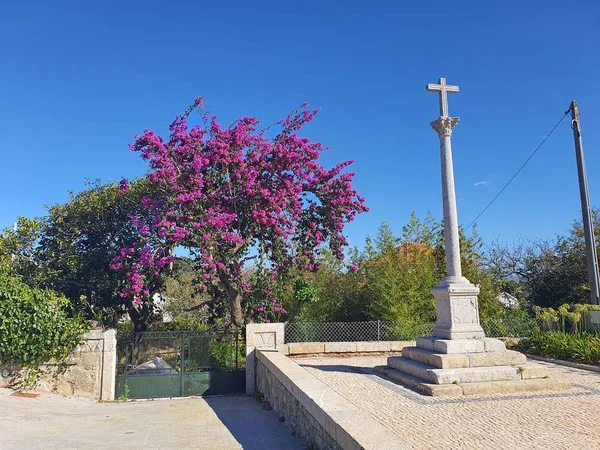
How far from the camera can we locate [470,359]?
7.18 metres

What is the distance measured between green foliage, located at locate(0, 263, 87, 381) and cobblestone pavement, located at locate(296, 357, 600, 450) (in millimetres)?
5528

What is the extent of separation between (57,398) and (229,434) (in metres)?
4.58

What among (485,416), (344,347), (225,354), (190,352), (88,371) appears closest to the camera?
(485,416)

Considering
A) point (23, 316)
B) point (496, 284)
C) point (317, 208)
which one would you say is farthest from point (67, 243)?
point (496, 284)

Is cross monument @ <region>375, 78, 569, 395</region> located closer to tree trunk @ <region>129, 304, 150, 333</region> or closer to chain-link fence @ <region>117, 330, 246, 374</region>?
chain-link fence @ <region>117, 330, 246, 374</region>

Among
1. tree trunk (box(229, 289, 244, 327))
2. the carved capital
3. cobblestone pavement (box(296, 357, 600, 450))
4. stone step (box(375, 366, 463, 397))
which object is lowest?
cobblestone pavement (box(296, 357, 600, 450))

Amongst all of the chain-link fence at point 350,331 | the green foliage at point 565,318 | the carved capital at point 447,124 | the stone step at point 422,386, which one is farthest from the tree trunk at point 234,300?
the green foliage at point 565,318

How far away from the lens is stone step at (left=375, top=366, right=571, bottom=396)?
6.55 metres

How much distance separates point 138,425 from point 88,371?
9.87 ft

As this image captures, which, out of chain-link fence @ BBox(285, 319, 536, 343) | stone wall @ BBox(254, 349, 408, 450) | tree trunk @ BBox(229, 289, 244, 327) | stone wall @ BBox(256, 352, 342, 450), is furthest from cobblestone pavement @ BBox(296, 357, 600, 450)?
→ tree trunk @ BBox(229, 289, 244, 327)

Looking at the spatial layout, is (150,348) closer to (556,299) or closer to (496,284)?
(496,284)

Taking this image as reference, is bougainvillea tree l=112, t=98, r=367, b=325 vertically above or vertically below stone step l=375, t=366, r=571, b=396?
above

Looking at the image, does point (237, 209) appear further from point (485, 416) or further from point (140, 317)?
point (485, 416)

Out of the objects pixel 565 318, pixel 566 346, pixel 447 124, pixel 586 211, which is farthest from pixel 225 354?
pixel 586 211
